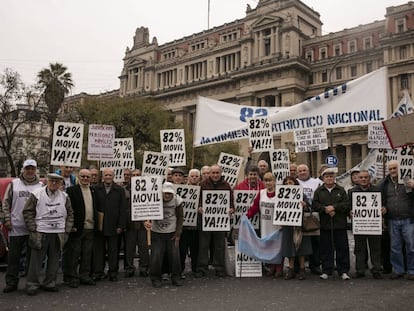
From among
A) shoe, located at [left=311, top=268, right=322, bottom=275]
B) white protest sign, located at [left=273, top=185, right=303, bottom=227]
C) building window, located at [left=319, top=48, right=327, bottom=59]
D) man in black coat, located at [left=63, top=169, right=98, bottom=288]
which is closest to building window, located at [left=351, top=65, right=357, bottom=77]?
building window, located at [left=319, top=48, right=327, bottom=59]

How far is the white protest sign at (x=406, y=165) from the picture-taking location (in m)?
8.51

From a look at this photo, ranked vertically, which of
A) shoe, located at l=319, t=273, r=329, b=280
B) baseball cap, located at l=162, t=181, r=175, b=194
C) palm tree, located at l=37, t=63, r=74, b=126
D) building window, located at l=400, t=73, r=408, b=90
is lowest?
shoe, located at l=319, t=273, r=329, b=280

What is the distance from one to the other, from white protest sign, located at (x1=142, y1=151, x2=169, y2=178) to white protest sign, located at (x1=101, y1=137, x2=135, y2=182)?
124cm

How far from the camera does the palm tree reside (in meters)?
35.9

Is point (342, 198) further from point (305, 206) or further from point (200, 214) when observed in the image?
point (200, 214)

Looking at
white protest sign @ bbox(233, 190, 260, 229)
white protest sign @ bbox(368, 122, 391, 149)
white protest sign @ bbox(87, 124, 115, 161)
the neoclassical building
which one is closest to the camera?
white protest sign @ bbox(233, 190, 260, 229)

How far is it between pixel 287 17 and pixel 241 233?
50.6 m

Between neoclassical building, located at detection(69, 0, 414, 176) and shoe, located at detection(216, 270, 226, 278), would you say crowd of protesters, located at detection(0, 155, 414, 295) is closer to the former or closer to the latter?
shoe, located at detection(216, 270, 226, 278)

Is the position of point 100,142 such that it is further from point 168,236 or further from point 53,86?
point 53,86

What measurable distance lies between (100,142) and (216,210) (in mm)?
4073

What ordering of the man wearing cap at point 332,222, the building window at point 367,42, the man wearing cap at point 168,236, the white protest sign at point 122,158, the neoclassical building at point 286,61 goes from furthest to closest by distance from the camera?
the building window at point 367,42
the neoclassical building at point 286,61
the white protest sign at point 122,158
the man wearing cap at point 332,222
the man wearing cap at point 168,236

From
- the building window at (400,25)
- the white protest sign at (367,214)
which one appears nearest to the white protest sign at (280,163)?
the white protest sign at (367,214)

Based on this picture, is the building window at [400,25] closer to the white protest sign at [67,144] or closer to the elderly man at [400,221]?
the elderly man at [400,221]

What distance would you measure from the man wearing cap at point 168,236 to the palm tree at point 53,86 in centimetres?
2899
